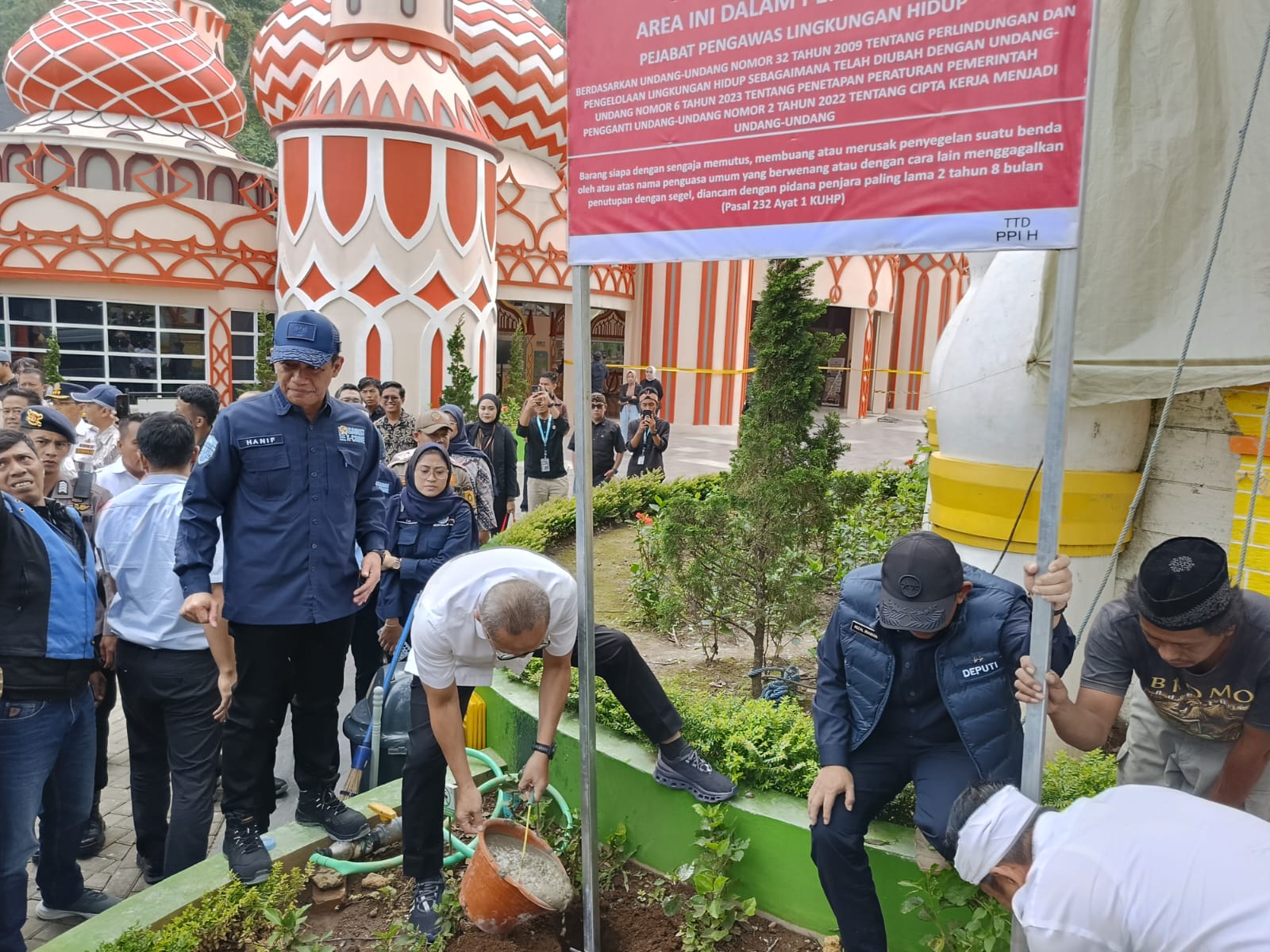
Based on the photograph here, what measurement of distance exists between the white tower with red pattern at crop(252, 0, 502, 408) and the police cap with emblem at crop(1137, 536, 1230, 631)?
14116 millimetres

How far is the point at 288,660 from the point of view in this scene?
3.46 m

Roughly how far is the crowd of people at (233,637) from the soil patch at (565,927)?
228mm

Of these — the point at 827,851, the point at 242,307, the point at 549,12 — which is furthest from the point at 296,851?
the point at 549,12

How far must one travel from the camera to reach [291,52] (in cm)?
2034

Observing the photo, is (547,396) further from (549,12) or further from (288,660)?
(549,12)

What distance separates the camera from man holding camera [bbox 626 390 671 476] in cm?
1066

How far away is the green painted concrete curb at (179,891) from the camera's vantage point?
2.95 meters

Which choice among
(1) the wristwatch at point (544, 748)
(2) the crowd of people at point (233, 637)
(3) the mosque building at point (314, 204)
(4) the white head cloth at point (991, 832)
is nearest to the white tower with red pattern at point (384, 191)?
(3) the mosque building at point (314, 204)

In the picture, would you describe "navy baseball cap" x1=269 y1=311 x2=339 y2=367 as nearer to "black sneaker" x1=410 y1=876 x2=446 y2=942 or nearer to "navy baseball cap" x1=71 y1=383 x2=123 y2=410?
"black sneaker" x1=410 y1=876 x2=446 y2=942

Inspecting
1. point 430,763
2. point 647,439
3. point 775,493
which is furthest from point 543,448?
point 430,763

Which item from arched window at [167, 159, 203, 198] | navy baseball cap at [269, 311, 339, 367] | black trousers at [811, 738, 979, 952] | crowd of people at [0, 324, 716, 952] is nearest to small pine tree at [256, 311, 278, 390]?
arched window at [167, 159, 203, 198]

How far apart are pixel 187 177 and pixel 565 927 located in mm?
18137

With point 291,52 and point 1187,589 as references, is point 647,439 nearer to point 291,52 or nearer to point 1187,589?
point 1187,589

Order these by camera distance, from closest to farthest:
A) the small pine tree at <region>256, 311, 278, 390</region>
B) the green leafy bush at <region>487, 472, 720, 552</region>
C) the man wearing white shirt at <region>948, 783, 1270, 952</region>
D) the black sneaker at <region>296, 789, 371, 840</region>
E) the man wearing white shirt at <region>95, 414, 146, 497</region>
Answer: the man wearing white shirt at <region>948, 783, 1270, 952</region> → the black sneaker at <region>296, 789, 371, 840</region> → the man wearing white shirt at <region>95, 414, 146, 497</region> → the green leafy bush at <region>487, 472, 720, 552</region> → the small pine tree at <region>256, 311, 278, 390</region>
